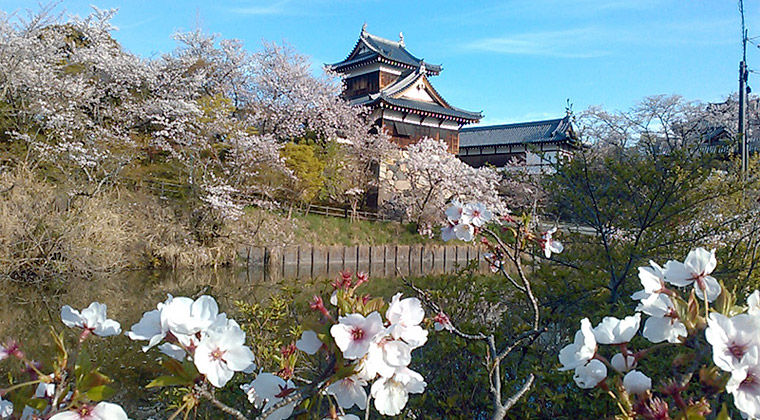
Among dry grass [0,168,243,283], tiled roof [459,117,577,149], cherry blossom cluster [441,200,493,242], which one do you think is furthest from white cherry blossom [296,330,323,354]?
tiled roof [459,117,577,149]

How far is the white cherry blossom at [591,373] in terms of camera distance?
2.98 feet

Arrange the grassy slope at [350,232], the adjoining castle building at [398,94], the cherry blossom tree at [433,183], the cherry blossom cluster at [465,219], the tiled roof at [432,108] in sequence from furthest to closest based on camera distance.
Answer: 1. the adjoining castle building at [398,94]
2. the tiled roof at [432,108]
3. the cherry blossom tree at [433,183]
4. the grassy slope at [350,232]
5. the cherry blossom cluster at [465,219]

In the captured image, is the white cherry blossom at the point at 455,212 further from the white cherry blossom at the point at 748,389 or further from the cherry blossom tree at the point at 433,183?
the cherry blossom tree at the point at 433,183

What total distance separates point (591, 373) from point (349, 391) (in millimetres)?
415

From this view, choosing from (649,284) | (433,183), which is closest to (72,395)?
(649,284)

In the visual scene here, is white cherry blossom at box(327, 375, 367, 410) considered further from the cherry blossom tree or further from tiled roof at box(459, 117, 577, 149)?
tiled roof at box(459, 117, 577, 149)

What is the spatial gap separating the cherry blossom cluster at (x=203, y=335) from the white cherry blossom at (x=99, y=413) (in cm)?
9

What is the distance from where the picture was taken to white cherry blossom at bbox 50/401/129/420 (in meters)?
0.75

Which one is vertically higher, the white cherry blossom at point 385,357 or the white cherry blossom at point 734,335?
the white cherry blossom at point 734,335

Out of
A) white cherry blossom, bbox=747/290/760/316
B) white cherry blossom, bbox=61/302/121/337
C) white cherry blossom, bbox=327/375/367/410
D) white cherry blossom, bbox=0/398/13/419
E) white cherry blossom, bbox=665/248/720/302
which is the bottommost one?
white cherry blossom, bbox=0/398/13/419

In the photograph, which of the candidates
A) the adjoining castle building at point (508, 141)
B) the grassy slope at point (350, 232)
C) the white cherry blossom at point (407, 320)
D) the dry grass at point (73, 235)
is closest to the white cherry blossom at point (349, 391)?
the white cherry blossom at point (407, 320)

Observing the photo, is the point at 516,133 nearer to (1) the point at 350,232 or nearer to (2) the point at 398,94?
(2) the point at 398,94

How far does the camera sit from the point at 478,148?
24.2 meters

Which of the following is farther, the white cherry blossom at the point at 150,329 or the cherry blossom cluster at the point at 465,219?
the cherry blossom cluster at the point at 465,219
